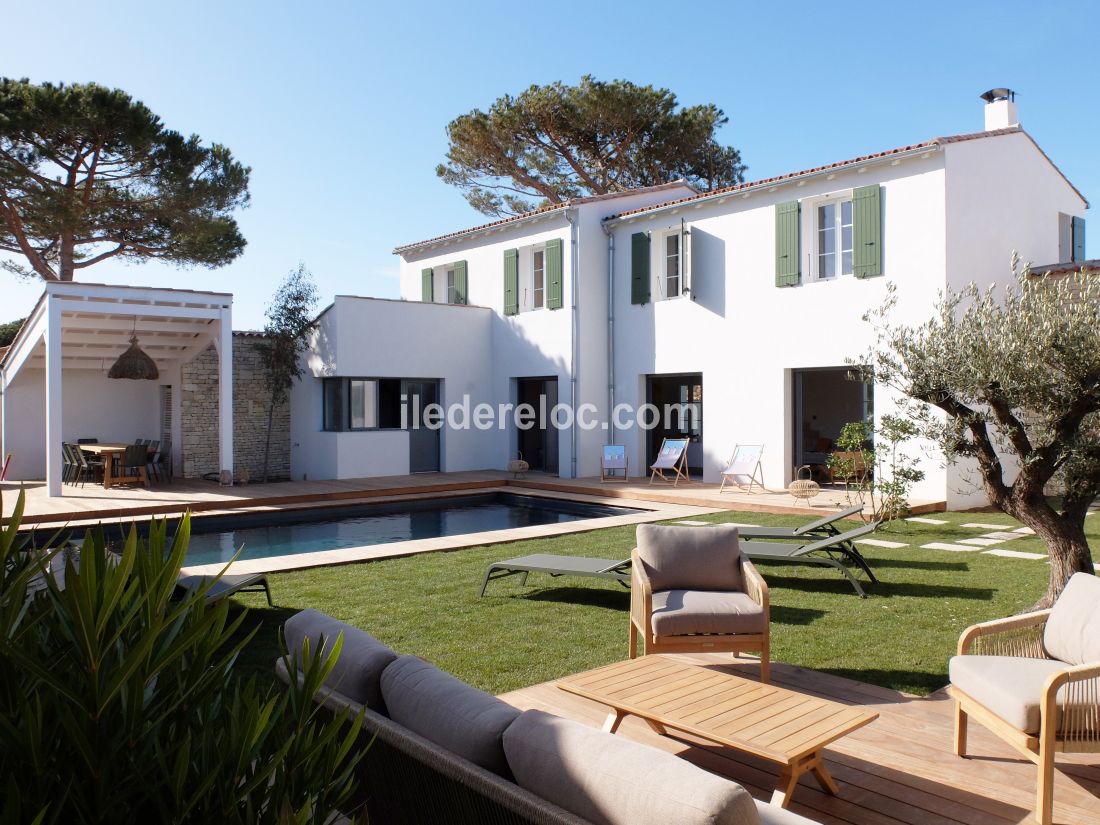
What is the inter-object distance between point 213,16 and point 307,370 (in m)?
6.71

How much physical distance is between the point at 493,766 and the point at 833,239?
1276cm

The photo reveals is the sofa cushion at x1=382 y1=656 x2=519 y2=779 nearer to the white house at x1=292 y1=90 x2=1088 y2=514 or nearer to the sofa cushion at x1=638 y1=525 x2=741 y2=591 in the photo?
the sofa cushion at x1=638 y1=525 x2=741 y2=591

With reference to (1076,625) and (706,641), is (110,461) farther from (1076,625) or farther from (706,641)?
(1076,625)

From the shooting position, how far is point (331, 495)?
1393 centimetres

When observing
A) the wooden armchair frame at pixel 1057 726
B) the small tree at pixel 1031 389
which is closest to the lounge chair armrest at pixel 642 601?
the wooden armchair frame at pixel 1057 726

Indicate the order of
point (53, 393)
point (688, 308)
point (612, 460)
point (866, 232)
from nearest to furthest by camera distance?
point (866, 232) < point (53, 393) < point (688, 308) < point (612, 460)

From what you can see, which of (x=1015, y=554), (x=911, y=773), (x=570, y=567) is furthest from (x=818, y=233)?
(x=911, y=773)

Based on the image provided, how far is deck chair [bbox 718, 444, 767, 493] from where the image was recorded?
45.6ft

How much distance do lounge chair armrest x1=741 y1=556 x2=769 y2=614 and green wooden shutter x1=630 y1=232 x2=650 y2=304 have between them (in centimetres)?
1126

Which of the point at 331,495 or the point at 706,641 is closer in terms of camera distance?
the point at 706,641

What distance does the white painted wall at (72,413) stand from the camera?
1647 centimetres

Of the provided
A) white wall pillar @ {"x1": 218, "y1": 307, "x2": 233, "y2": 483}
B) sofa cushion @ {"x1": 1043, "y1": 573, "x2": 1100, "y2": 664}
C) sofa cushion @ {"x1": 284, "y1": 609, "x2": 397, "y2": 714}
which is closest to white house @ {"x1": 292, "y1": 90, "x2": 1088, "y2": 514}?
white wall pillar @ {"x1": 218, "y1": 307, "x2": 233, "y2": 483}

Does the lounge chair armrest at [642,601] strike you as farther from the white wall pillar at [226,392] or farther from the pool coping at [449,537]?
the white wall pillar at [226,392]

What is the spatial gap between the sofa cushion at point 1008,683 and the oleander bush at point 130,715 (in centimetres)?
272
